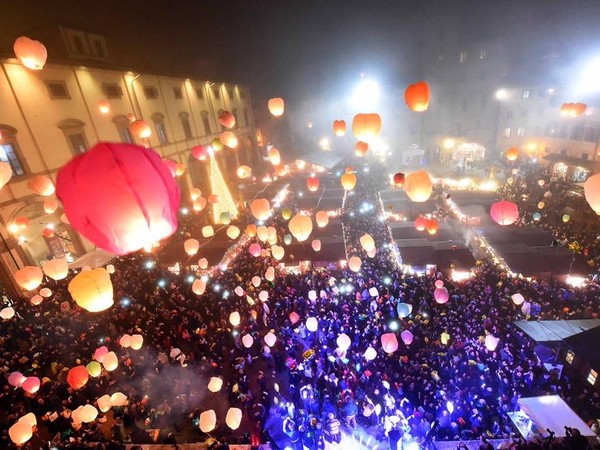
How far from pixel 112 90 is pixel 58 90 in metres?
3.81

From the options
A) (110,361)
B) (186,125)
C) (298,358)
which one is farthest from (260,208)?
(186,125)

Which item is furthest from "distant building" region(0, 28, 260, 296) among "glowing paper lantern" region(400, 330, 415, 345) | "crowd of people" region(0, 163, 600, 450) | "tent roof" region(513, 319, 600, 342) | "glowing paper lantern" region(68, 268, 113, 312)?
"tent roof" region(513, 319, 600, 342)

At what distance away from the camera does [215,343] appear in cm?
1059

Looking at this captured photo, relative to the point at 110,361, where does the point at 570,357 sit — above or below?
below

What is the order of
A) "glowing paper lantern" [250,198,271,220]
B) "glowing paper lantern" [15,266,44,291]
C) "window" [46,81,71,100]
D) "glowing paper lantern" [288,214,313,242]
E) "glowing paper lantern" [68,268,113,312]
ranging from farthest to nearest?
"window" [46,81,71,100]
"glowing paper lantern" [250,198,271,220]
"glowing paper lantern" [288,214,313,242]
"glowing paper lantern" [15,266,44,291]
"glowing paper lantern" [68,268,113,312]

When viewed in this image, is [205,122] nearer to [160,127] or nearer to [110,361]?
[160,127]

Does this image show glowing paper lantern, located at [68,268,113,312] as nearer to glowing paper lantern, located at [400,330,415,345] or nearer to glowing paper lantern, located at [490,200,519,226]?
glowing paper lantern, located at [400,330,415,345]

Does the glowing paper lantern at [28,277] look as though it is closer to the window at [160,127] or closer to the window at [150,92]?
the window at [160,127]

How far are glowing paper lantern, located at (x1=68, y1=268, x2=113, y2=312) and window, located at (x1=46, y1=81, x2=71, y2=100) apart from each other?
1321 centimetres

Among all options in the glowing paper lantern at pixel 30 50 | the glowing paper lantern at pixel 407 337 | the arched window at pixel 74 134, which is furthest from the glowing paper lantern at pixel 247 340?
the arched window at pixel 74 134

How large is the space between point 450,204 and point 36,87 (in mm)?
23113

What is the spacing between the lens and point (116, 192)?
372cm

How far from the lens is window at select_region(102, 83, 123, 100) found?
18.3 meters

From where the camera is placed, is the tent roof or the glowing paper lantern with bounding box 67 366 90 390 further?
the tent roof
